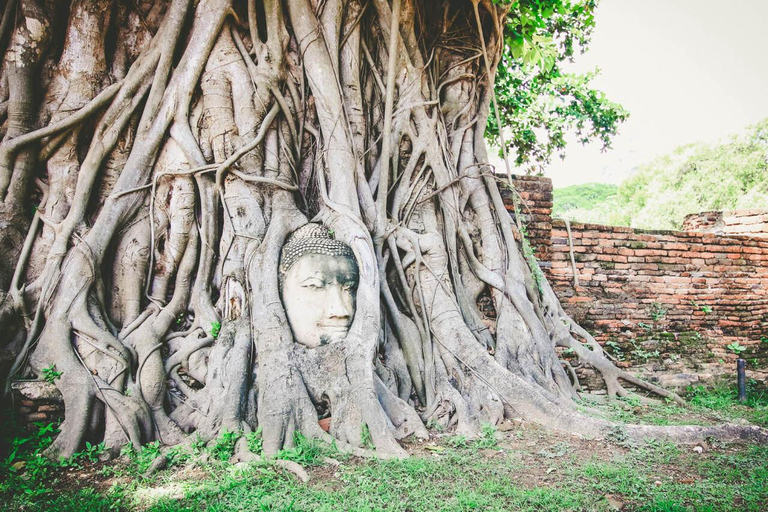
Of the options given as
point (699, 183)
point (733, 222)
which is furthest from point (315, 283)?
point (699, 183)

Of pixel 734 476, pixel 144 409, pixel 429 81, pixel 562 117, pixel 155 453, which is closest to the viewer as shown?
pixel 734 476

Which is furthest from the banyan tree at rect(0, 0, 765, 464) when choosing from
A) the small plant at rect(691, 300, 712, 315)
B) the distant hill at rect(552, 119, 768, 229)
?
the distant hill at rect(552, 119, 768, 229)

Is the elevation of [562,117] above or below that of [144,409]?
above

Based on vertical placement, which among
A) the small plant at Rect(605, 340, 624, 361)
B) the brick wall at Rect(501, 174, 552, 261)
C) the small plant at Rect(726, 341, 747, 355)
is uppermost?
the brick wall at Rect(501, 174, 552, 261)

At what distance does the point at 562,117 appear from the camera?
7.75 metres

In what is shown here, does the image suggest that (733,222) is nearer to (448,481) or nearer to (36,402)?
(448,481)

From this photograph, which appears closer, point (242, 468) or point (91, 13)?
point (242, 468)

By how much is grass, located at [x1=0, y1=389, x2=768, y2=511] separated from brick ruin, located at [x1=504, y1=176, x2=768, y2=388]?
2.35 metres

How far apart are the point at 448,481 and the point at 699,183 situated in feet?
58.8

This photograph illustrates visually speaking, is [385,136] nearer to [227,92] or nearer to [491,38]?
[227,92]

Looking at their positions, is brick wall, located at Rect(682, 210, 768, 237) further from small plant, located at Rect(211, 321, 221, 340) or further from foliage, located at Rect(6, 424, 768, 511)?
small plant, located at Rect(211, 321, 221, 340)

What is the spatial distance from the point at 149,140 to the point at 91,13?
1078 mm

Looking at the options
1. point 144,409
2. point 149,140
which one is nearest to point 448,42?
point 149,140

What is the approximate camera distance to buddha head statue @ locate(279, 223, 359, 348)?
132 inches
